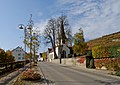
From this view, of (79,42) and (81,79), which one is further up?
(79,42)

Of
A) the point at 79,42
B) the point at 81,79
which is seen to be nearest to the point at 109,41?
the point at 79,42

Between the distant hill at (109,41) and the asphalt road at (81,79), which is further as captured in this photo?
the distant hill at (109,41)

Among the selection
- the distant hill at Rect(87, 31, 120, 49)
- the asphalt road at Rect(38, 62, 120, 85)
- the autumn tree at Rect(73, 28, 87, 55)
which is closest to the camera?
the asphalt road at Rect(38, 62, 120, 85)

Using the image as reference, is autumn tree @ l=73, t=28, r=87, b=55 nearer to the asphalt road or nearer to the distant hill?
the distant hill

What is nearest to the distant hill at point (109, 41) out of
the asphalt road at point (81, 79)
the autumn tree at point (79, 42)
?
the autumn tree at point (79, 42)

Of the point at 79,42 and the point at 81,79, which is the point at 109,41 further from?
the point at 81,79

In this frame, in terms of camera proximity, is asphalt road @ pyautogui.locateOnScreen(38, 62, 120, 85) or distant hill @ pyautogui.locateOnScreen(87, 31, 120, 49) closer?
asphalt road @ pyautogui.locateOnScreen(38, 62, 120, 85)

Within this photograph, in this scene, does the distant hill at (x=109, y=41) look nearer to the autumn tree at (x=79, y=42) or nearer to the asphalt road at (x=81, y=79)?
the autumn tree at (x=79, y=42)

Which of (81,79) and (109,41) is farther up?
(109,41)

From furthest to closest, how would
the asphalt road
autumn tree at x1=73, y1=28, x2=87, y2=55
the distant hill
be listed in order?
1. autumn tree at x1=73, y1=28, x2=87, y2=55
2. the distant hill
3. the asphalt road

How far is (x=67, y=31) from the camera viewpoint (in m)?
79.2

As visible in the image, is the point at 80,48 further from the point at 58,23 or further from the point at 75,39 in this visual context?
the point at 58,23

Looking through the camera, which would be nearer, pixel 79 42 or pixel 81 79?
pixel 81 79

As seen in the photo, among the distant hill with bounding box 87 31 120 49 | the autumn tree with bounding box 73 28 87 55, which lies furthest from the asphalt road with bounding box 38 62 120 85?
the autumn tree with bounding box 73 28 87 55
